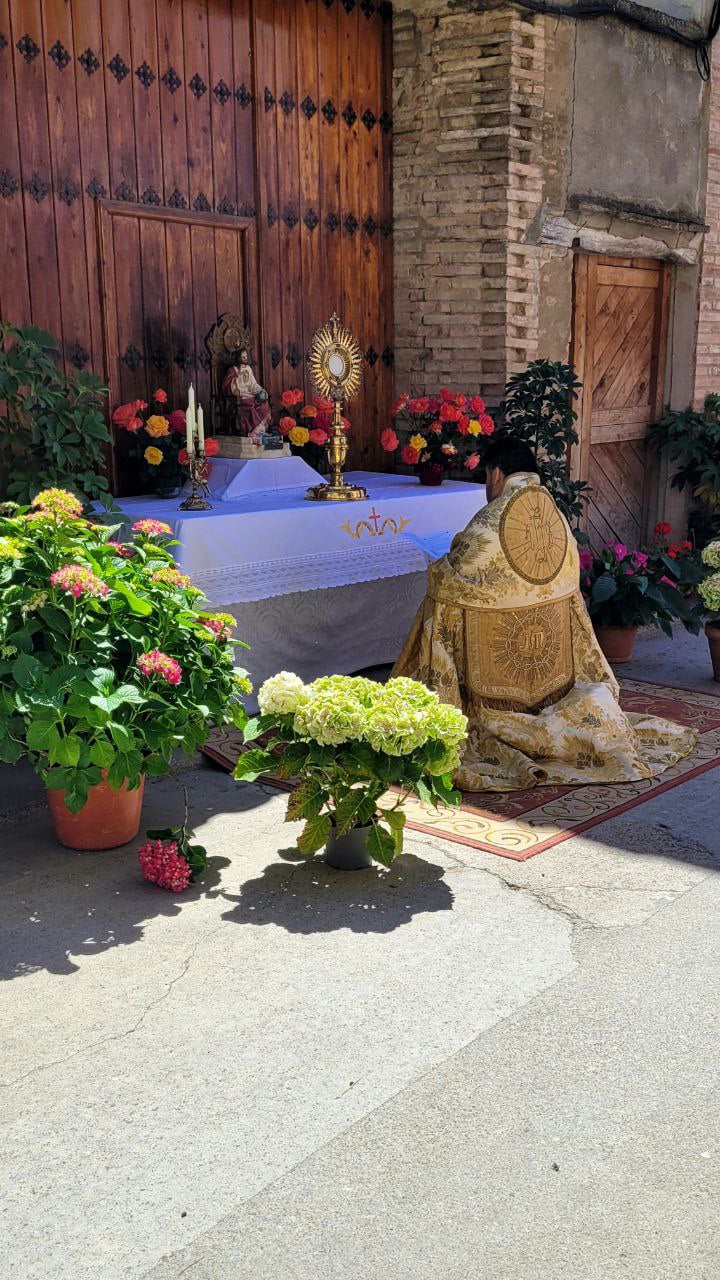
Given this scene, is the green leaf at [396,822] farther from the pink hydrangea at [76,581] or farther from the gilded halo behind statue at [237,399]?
the gilded halo behind statue at [237,399]

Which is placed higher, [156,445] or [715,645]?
[156,445]

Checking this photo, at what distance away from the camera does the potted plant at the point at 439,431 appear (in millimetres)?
7320

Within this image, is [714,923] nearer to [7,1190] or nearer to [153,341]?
[7,1190]

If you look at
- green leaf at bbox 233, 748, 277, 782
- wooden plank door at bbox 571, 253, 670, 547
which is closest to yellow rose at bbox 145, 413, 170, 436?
green leaf at bbox 233, 748, 277, 782

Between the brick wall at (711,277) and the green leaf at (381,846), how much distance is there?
672 cm

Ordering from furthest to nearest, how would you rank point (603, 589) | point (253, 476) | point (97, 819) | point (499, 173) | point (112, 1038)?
1. point (499, 173)
2. point (603, 589)
3. point (253, 476)
4. point (97, 819)
5. point (112, 1038)

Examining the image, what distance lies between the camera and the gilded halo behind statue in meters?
6.70

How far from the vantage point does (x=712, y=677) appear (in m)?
7.24

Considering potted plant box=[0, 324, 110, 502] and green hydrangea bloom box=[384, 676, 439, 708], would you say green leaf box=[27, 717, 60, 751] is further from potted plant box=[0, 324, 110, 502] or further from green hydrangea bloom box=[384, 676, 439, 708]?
potted plant box=[0, 324, 110, 502]

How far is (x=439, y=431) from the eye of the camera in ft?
24.1

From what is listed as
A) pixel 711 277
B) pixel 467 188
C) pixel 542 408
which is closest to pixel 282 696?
pixel 542 408

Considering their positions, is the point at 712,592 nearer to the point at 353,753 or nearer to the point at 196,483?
the point at 196,483

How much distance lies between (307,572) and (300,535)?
0.18 meters

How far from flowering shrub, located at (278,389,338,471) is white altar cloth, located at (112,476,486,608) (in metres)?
0.39
